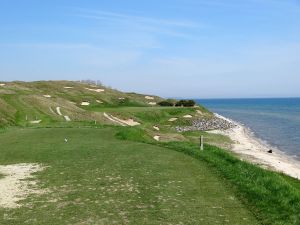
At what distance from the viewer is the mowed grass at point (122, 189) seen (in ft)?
37.2

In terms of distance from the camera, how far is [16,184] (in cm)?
1590

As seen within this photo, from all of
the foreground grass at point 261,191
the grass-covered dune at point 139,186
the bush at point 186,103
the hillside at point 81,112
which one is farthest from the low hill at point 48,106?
the foreground grass at point 261,191

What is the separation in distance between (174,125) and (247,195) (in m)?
63.6

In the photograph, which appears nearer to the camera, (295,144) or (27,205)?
(27,205)

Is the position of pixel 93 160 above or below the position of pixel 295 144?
above

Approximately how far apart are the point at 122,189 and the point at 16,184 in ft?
14.0

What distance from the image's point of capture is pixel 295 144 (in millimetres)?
58375

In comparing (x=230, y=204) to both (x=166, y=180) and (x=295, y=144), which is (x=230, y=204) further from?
(x=295, y=144)

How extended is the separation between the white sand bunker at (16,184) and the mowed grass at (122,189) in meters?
0.40

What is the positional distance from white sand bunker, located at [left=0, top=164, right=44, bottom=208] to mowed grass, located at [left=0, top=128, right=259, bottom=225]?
40cm

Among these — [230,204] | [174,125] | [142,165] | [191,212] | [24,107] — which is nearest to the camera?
[191,212]

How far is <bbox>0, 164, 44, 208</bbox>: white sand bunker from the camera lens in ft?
44.5

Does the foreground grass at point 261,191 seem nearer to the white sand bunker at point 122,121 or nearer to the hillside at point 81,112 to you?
the hillside at point 81,112

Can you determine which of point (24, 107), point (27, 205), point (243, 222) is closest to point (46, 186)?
point (27, 205)
